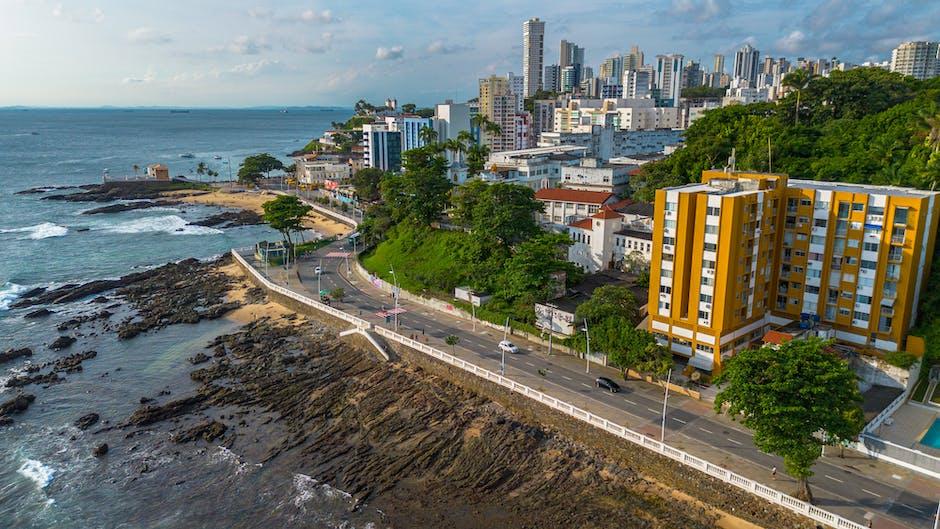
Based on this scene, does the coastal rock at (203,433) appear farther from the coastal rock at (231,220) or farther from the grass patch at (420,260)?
the coastal rock at (231,220)

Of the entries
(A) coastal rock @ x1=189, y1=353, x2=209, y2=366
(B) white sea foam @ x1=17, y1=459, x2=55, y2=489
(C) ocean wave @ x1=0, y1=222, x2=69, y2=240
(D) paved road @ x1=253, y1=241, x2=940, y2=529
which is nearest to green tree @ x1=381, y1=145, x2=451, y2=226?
(D) paved road @ x1=253, y1=241, x2=940, y2=529

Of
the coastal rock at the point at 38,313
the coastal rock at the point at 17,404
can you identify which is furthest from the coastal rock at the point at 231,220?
the coastal rock at the point at 17,404

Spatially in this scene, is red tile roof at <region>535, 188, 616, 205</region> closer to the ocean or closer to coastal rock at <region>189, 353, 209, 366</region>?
the ocean

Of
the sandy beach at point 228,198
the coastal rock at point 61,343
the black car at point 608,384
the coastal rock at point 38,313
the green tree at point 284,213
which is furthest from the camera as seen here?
the sandy beach at point 228,198

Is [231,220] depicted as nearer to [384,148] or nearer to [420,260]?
[384,148]

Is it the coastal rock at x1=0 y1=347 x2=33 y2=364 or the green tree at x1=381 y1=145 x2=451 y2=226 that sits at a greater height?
the green tree at x1=381 y1=145 x2=451 y2=226

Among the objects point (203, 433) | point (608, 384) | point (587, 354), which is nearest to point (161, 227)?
point (203, 433)

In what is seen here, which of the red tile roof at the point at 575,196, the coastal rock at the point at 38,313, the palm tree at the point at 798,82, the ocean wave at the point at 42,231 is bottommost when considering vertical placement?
the coastal rock at the point at 38,313

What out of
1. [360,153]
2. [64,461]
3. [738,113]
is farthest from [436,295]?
[360,153]
